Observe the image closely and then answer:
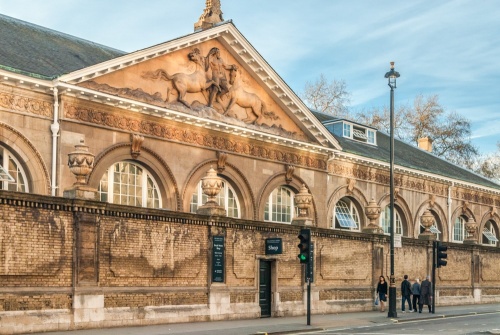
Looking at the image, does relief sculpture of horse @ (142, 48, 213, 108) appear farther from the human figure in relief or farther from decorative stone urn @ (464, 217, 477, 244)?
decorative stone urn @ (464, 217, 477, 244)

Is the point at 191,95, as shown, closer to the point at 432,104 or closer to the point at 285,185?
the point at 285,185

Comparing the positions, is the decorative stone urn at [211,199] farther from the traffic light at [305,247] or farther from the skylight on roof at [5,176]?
the skylight on roof at [5,176]

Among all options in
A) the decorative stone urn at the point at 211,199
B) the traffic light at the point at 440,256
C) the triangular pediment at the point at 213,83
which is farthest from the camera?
the traffic light at the point at 440,256

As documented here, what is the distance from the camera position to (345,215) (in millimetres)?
39344

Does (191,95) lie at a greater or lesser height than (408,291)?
greater

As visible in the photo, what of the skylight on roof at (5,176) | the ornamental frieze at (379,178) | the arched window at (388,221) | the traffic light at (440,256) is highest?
the ornamental frieze at (379,178)

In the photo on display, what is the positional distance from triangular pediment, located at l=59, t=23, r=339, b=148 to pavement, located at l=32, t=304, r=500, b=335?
885 centimetres

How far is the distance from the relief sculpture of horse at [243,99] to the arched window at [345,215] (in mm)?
7319

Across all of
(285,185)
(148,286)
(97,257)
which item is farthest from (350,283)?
(97,257)

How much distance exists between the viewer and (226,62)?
3262cm

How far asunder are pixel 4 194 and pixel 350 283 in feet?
56.3

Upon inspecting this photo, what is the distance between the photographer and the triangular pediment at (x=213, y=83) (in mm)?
28234

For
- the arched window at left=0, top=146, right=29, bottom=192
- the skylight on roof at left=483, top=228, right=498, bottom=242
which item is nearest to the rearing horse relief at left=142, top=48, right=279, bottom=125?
the arched window at left=0, top=146, right=29, bottom=192

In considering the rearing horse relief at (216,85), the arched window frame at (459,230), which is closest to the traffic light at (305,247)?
the rearing horse relief at (216,85)
